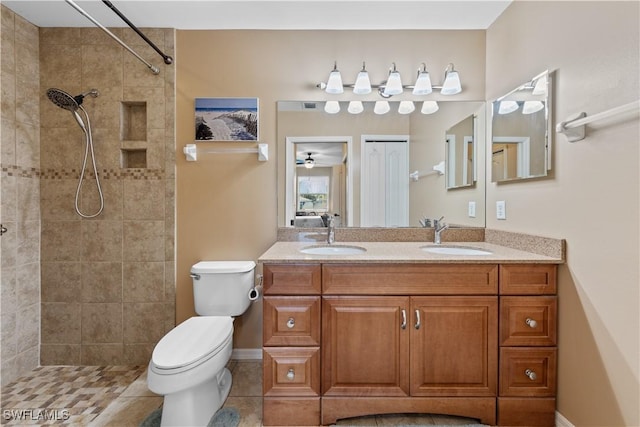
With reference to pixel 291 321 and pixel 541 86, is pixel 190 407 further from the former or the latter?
pixel 541 86

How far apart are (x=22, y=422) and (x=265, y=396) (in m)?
1.31

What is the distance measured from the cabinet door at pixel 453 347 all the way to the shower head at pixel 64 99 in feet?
7.71

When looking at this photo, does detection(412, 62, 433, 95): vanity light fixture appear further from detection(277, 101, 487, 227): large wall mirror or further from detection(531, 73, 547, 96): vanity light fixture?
detection(531, 73, 547, 96): vanity light fixture

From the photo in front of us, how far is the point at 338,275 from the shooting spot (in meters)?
1.53

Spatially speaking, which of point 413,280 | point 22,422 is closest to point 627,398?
point 413,280

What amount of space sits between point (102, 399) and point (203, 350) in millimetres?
902

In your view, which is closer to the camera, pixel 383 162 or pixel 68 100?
A: pixel 68 100

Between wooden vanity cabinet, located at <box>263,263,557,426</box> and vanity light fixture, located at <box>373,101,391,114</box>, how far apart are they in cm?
115

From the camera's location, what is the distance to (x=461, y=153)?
2146mm

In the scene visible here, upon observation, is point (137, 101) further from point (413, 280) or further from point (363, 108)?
point (413, 280)

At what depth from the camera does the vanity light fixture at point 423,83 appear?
6.75ft

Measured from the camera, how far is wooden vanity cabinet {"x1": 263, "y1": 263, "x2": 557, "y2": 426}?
1.52 metres

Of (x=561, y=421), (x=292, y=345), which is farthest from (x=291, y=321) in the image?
(x=561, y=421)

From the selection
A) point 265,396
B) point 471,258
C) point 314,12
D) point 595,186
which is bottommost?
point 265,396
